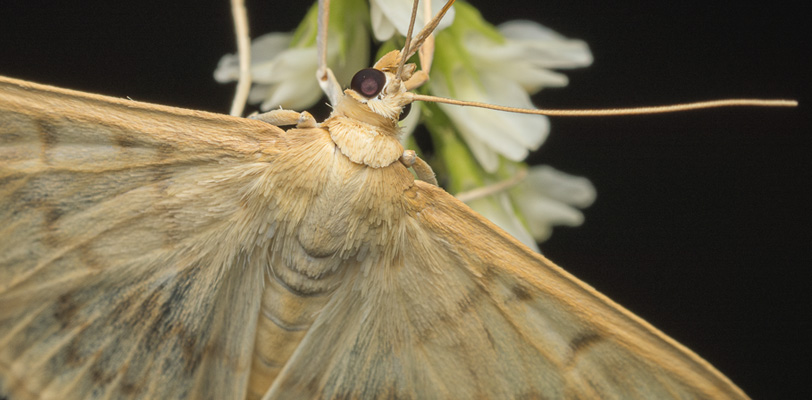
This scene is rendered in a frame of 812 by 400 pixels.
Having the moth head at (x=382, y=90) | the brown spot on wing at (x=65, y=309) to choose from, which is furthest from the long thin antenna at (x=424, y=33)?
the brown spot on wing at (x=65, y=309)

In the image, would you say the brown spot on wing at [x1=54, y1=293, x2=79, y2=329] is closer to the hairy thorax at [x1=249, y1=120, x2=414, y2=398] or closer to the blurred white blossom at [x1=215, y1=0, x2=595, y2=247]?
the hairy thorax at [x1=249, y1=120, x2=414, y2=398]

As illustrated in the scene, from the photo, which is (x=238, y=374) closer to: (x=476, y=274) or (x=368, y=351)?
(x=368, y=351)

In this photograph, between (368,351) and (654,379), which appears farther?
(368,351)

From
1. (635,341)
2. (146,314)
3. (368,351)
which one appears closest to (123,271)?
(146,314)

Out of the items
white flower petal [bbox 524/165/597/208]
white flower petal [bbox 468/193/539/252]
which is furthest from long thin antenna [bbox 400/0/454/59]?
white flower petal [bbox 524/165/597/208]

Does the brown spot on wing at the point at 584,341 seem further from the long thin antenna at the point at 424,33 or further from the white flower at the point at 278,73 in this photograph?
the white flower at the point at 278,73

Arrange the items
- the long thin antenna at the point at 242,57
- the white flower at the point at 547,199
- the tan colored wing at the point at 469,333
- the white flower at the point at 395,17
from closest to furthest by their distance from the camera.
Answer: the tan colored wing at the point at 469,333
the white flower at the point at 395,17
the long thin antenna at the point at 242,57
the white flower at the point at 547,199
